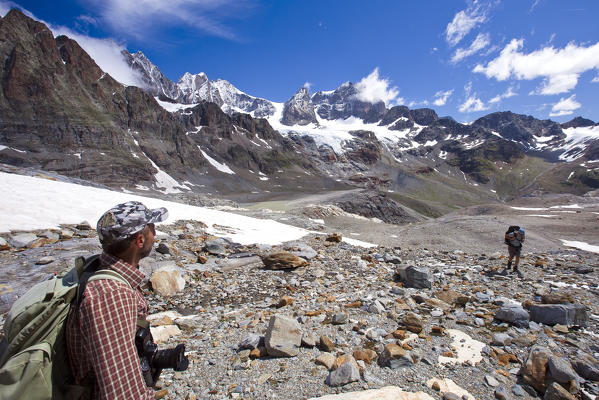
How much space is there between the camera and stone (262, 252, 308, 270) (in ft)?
34.5

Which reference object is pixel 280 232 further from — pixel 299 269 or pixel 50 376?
pixel 50 376

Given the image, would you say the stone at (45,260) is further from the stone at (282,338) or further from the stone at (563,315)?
the stone at (563,315)

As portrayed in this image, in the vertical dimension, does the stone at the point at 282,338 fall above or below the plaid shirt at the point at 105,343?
below

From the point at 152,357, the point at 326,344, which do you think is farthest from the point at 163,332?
the point at 326,344

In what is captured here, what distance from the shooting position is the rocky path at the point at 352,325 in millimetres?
4191

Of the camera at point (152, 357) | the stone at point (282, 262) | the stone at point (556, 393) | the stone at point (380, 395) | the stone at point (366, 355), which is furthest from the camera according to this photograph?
the stone at point (282, 262)

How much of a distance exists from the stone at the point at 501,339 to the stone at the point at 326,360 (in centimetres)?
327

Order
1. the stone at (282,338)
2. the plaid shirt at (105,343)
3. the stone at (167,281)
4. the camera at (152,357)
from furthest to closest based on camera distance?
1. the stone at (167,281)
2. the stone at (282,338)
3. the camera at (152,357)
4. the plaid shirt at (105,343)

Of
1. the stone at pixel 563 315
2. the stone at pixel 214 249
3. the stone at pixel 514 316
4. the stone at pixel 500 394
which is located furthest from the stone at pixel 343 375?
the stone at pixel 214 249

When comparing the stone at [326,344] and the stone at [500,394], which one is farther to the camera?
the stone at [326,344]

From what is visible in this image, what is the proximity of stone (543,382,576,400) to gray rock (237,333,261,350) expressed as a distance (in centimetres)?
432

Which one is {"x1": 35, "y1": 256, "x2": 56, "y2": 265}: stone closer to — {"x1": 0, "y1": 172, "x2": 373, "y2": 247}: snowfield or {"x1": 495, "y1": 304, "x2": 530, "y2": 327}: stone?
{"x1": 0, "y1": 172, "x2": 373, "y2": 247}: snowfield

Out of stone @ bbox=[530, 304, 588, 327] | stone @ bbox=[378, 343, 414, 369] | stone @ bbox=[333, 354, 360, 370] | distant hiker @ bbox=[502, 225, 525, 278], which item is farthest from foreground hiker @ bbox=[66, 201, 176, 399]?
distant hiker @ bbox=[502, 225, 525, 278]

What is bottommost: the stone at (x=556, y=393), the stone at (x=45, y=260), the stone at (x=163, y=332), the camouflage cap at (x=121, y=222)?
the stone at (x=163, y=332)
